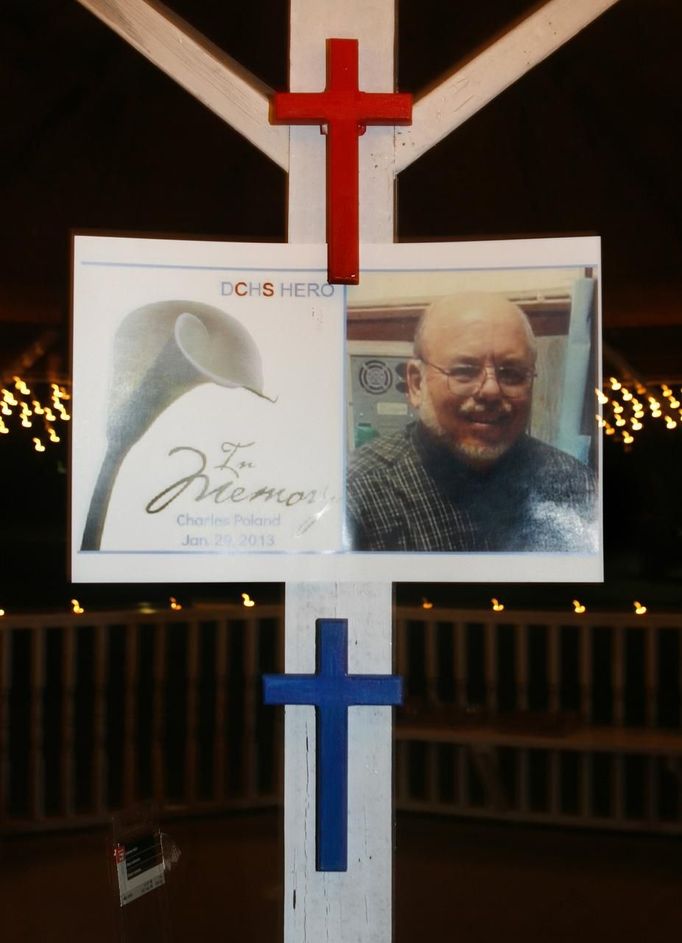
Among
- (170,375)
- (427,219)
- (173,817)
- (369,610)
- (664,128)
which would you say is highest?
(664,128)

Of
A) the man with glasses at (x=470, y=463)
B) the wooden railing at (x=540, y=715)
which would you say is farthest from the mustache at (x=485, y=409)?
the wooden railing at (x=540, y=715)

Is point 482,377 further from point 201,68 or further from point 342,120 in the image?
point 201,68

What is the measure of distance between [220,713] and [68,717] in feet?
1.14

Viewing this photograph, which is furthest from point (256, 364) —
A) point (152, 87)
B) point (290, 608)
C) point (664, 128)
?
point (664, 128)

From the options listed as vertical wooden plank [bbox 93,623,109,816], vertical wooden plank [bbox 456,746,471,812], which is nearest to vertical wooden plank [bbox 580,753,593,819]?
vertical wooden plank [bbox 456,746,471,812]

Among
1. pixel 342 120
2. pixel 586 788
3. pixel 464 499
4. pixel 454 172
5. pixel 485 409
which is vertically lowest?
pixel 586 788

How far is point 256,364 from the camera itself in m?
1.07

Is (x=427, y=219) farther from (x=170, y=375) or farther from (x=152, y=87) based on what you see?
(x=152, y=87)

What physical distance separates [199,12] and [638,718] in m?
1.70

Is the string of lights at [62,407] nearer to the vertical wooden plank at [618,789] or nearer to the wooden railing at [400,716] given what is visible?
the wooden railing at [400,716]

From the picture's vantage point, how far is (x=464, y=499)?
42.8 inches

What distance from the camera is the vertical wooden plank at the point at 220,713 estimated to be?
2180 millimetres

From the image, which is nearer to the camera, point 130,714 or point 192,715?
point 130,714


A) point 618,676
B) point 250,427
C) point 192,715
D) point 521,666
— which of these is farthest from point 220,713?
point 250,427
